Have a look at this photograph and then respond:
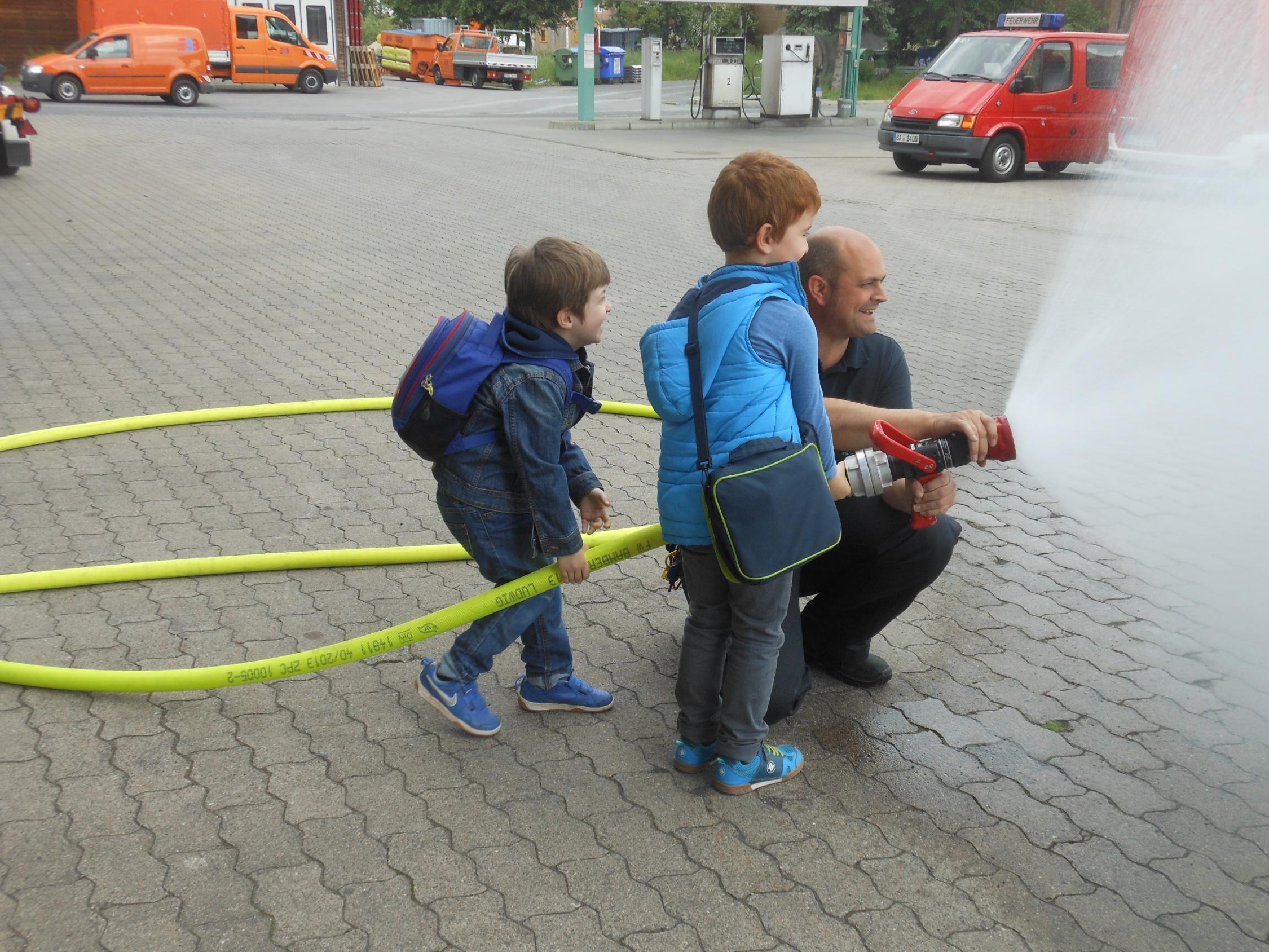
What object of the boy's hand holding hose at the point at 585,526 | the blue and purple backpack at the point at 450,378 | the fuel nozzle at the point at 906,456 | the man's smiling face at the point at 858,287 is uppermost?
the man's smiling face at the point at 858,287

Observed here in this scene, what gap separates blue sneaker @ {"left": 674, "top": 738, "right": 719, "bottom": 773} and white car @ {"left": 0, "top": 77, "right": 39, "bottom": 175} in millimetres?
14241

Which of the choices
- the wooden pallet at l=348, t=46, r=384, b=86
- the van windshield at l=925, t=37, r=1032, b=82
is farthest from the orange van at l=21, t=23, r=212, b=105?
the van windshield at l=925, t=37, r=1032, b=82

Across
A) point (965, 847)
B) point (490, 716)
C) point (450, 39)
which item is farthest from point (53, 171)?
point (450, 39)

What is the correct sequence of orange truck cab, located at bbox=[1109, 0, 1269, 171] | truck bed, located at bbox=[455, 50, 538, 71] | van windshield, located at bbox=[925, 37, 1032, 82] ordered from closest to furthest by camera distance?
orange truck cab, located at bbox=[1109, 0, 1269, 171], van windshield, located at bbox=[925, 37, 1032, 82], truck bed, located at bbox=[455, 50, 538, 71]

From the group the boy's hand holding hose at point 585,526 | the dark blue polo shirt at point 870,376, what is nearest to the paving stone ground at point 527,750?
the boy's hand holding hose at point 585,526

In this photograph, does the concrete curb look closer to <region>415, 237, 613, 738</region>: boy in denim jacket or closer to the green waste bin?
the green waste bin

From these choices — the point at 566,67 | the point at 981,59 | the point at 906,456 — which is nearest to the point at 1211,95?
the point at 906,456

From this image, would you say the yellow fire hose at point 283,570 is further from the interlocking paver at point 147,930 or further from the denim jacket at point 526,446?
the interlocking paver at point 147,930

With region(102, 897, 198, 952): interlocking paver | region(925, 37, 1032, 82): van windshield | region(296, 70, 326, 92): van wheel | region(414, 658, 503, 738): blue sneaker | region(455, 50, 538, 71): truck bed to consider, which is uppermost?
region(455, 50, 538, 71): truck bed

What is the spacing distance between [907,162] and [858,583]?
1691 centimetres

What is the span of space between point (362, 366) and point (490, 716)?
451 centimetres

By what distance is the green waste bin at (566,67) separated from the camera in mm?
45969

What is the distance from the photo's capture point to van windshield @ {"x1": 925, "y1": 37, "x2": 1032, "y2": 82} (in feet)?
58.9

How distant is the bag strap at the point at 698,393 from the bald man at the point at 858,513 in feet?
1.96
